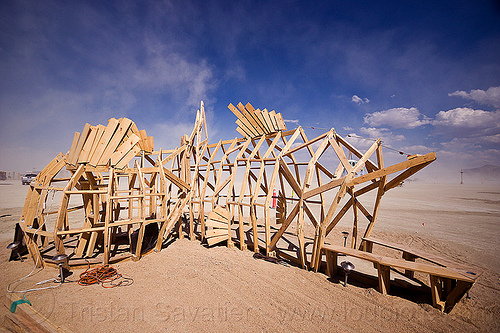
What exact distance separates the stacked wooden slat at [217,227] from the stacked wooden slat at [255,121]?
3961 mm

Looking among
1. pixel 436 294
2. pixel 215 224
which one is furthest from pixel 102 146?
pixel 436 294

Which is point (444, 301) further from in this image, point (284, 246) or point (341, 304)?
point (284, 246)

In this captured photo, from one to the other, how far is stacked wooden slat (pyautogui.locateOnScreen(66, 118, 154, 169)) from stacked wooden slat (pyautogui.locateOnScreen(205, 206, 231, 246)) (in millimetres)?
4172

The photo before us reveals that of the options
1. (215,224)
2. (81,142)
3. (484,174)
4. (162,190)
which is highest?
(484,174)

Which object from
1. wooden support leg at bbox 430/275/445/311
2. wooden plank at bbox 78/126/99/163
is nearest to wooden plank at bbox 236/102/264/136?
wooden plank at bbox 78/126/99/163

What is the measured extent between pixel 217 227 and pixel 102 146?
17.7 ft

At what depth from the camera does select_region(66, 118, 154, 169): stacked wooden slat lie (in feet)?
23.8

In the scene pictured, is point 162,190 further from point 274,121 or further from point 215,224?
point 274,121

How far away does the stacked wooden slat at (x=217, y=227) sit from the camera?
354 inches

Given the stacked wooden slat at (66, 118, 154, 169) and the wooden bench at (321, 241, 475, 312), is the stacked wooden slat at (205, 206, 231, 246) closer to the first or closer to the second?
the stacked wooden slat at (66, 118, 154, 169)

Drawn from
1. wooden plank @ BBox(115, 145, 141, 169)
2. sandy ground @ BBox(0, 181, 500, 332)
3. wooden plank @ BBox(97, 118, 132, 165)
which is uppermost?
wooden plank @ BBox(97, 118, 132, 165)

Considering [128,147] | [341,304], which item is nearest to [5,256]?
[128,147]

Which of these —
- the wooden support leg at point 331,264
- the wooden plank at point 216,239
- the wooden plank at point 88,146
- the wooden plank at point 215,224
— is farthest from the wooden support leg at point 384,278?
the wooden plank at point 88,146

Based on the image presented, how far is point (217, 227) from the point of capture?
31.0 feet
